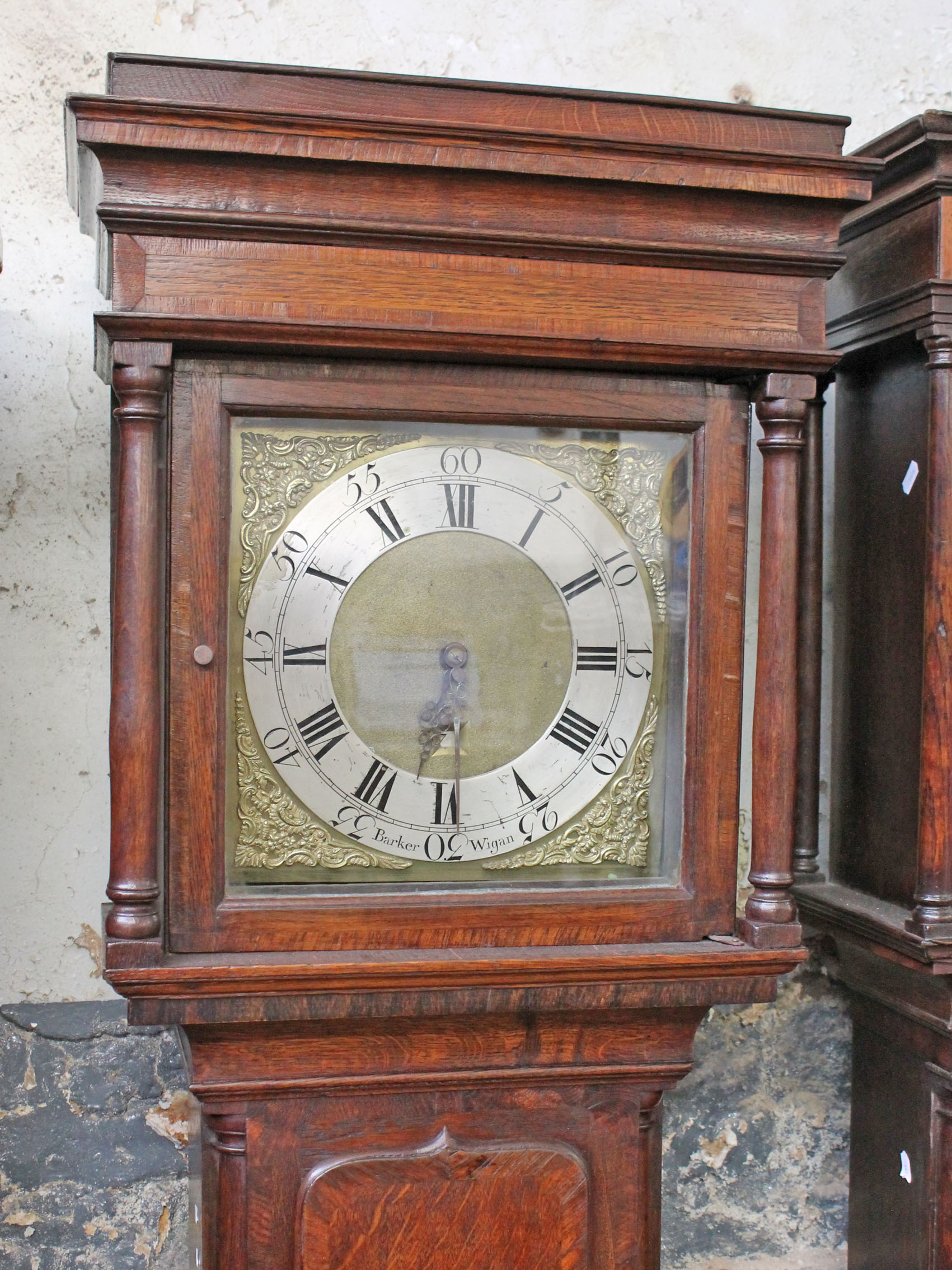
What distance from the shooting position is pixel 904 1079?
1.64 m

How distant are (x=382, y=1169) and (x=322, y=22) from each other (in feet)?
4.99

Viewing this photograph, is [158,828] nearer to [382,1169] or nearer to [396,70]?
[382,1169]

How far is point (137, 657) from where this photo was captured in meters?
1.21

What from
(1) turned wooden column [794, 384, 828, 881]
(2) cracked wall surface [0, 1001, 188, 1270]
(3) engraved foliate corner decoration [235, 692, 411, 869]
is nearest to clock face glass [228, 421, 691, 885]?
(3) engraved foliate corner decoration [235, 692, 411, 869]

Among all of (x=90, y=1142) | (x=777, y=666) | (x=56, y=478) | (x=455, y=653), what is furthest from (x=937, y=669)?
(x=90, y=1142)

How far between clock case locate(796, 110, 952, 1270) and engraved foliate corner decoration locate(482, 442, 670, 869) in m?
0.35

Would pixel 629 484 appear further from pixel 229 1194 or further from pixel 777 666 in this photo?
pixel 229 1194

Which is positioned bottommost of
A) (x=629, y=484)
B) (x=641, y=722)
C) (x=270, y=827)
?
(x=270, y=827)

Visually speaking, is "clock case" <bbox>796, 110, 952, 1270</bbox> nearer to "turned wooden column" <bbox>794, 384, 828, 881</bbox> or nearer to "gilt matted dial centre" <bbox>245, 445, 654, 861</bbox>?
"turned wooden column" <bbox>794, 384, 828, 881</bbox>

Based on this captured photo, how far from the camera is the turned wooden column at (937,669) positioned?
4.63 feet

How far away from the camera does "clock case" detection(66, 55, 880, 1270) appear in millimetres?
1207

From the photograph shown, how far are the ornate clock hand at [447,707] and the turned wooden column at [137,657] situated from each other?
287 millimetres

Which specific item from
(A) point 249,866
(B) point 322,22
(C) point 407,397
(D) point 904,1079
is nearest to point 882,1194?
(D) point 904,1079

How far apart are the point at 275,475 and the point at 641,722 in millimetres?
491
